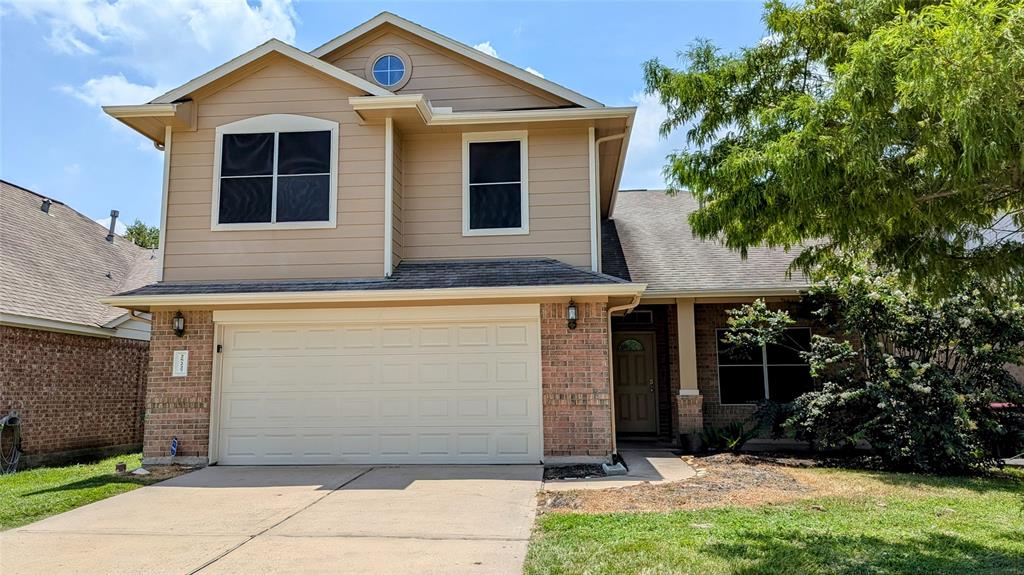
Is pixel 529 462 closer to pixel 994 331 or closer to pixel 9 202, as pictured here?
pixel 994 331

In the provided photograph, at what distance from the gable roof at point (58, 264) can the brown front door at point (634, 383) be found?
980 centimetres

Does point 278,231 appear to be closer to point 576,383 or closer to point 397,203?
point 397,203

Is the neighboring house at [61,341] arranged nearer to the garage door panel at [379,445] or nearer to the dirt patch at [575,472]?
the garage door panel at [379,445]

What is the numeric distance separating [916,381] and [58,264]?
49.8ft

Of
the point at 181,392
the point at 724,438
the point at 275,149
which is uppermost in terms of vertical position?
the point at 275,149

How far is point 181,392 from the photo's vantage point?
31.2 feet

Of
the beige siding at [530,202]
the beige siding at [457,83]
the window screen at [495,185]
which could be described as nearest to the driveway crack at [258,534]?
the beige siding at [530,202]

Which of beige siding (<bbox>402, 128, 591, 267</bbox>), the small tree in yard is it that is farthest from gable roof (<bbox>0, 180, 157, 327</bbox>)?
Answer: the small tree in yard

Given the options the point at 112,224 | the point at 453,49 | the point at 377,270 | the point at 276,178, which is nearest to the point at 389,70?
the point at 453,49

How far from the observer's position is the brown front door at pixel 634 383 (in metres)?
13.1

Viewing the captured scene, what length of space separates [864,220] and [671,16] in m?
4.58

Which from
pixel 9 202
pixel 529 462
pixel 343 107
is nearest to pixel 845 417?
pixel 529 462

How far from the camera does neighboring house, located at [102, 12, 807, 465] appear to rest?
362 inches

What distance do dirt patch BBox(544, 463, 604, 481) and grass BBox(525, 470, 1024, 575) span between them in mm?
2130
